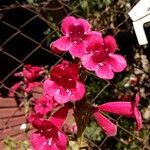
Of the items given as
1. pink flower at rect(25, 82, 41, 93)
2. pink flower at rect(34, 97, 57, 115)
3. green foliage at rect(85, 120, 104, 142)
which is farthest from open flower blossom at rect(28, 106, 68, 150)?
green foliage at rect(85, 120, 104, 142)

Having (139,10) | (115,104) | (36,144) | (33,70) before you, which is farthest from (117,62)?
(33,70)

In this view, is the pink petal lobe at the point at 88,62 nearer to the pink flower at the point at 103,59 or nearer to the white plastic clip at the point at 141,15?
the pink flower at the point at 103,59

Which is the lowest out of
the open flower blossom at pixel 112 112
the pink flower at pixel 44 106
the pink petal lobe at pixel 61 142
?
the pink petal lobe at pixel 61 142

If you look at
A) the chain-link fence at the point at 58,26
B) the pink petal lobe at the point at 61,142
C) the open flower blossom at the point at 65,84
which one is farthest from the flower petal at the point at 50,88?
the chain-link fence at the point at 58,26

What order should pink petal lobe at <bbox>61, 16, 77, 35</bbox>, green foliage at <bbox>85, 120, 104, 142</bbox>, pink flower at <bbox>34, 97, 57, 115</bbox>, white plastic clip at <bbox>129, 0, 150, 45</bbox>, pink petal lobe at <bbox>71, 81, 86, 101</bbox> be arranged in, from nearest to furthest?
pink petal lobe at <bbox>71, 81, 86, 101</bbox>
pink petal lobe at <bbox>61, 16, 77, 35</bbox>
pink flower at <bbox>34, 97, 57, 115</bbox>
white plastic clip at <bbox>129, 0, 150, 45</bbox>
green foliage at <bbox>85, 120, 104, 142</bbox>

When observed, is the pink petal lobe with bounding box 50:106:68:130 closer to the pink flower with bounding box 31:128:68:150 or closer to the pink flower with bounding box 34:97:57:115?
the pink flower with bounding box 31:128:68:150

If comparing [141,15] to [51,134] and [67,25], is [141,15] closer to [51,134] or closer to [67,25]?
[67,25]

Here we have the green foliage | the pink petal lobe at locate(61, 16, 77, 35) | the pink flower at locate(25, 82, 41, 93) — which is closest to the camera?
the pink petal lobe at locate(61, 16, 77, 35)

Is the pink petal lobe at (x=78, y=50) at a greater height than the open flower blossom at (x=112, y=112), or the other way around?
the pink petal lobe at (x=78, y=50)
